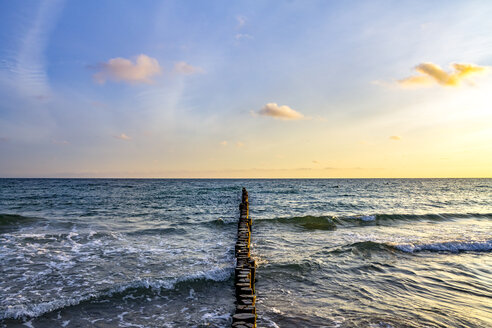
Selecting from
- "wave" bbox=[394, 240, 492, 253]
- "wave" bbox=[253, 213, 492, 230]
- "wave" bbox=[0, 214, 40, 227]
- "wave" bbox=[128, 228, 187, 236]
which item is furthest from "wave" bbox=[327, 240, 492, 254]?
"wave" bbox=[0, 214, 40, 227]

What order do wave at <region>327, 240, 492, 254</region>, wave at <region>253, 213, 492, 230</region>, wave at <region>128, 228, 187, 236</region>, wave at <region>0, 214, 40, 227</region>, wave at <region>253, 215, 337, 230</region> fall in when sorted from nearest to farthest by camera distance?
wave at <region>327, 240, 492, 254</region>
wave at <region>128, 228, 187, 236</region>
wave at <region>0, 214, 40, 227</region>
wave at <region>253, 215, 337, 230</region>
wave at <region>253, 213, 492, 230</region>

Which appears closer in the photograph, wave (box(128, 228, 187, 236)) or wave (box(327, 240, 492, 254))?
wave (box(327, 240, 492, 254))

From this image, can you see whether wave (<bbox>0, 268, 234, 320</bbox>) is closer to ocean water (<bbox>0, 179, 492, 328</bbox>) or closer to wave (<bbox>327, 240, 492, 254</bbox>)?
ocean water (<bbox>0, 179, 492, 328</bbox>)

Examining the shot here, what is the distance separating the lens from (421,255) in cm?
1155

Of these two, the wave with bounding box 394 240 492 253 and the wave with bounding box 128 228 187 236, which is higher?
the wave with bounding box 394 240 492 253

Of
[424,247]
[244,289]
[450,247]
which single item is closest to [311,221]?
[424,247]

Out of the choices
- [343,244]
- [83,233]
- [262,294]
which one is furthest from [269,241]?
[83,233]

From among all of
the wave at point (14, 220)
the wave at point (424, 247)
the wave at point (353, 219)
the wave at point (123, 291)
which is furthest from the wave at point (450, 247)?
the wave at point (14, 220)

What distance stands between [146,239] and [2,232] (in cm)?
832

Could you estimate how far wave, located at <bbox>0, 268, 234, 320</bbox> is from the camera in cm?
634

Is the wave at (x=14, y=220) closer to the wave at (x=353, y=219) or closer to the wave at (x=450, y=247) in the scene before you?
the wave at (x=353, y=219)

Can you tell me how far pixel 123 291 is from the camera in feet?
24.8

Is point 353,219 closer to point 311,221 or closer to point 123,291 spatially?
point 311,221

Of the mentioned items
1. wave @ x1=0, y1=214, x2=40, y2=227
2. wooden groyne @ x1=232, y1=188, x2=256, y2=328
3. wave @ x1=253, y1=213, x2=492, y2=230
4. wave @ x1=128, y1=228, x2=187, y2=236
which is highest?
wooden groyne @ x1=232, y1=188, x2=256, y2=328
